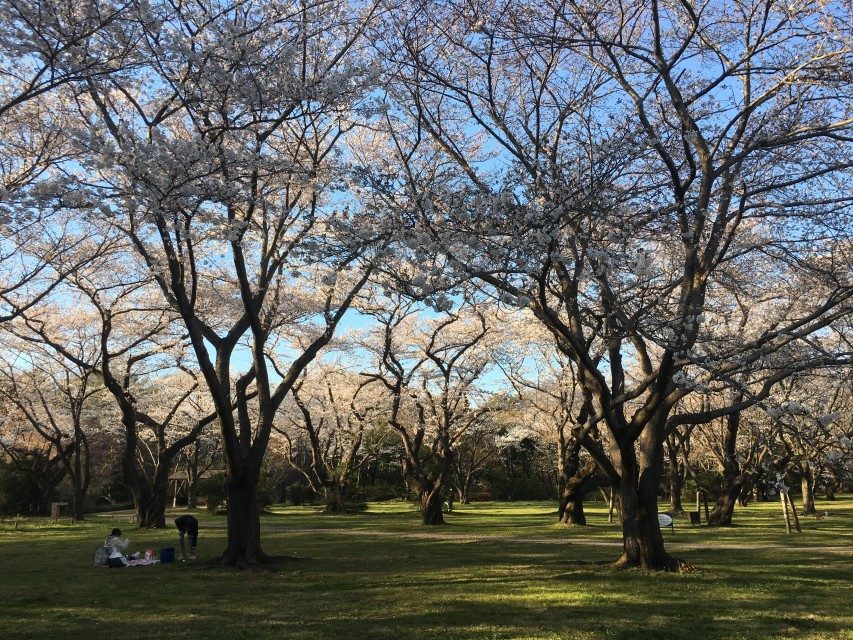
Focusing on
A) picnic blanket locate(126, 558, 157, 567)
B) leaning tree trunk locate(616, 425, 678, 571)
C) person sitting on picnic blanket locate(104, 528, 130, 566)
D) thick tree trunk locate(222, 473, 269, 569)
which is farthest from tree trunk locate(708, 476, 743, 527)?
person sitting on picnic blanket locate(104, 528, 130, 566)

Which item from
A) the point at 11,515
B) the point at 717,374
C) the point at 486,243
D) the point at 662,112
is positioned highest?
the point at 662,112

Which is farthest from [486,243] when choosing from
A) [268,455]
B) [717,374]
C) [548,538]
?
[268,455]

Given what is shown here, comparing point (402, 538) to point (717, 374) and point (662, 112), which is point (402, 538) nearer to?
point (717, 374)

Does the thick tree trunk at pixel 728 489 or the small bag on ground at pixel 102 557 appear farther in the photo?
the thick tree trunk at pixel 728 489

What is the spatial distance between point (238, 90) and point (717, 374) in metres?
6.78

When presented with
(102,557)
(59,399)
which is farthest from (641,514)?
(59,399)

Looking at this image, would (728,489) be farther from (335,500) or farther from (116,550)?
(116,550)

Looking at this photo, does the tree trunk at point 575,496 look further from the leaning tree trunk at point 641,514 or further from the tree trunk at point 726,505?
the leaning tree trunk at point 641,514

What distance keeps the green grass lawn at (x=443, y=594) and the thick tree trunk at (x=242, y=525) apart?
0.43 metres

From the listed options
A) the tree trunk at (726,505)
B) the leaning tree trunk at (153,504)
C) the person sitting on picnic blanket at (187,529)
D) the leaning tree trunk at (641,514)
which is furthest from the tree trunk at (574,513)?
the person sitting on picnic blanket at (187,529)

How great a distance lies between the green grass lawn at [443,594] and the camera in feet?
21.6

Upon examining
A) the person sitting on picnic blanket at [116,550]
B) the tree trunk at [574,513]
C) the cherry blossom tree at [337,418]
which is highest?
the cherry blossom tree at [337,418]

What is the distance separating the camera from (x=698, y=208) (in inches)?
326

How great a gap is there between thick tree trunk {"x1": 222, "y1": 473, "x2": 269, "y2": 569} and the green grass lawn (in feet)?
1.40
